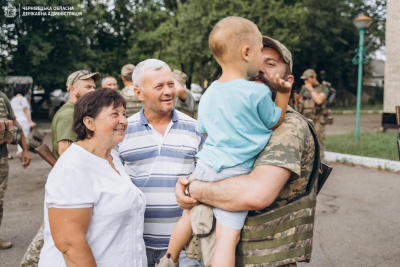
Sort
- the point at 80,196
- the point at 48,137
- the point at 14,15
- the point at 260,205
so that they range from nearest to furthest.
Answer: the point at 260,205
the point at 80,196
the point at 48,137
the point at 14,15

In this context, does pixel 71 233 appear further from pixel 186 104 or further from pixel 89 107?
pixel 186 104

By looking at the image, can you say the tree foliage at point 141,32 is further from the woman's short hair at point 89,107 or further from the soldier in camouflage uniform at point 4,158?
the woman's short hair at point 89,107

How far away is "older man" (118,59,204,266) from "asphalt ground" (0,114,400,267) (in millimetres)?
2485

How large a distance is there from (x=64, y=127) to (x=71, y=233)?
219 centimetres

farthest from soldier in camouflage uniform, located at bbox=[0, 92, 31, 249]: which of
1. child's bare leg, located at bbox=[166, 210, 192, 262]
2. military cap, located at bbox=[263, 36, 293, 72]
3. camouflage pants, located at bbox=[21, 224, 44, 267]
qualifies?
military cap, located at bbox=[263, 36, 293, 72]

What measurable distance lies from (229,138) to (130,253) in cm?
92

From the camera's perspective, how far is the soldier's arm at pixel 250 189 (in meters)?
1.72

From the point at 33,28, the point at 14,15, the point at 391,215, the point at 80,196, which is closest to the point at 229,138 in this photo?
the point at 80,196

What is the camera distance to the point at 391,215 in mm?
5957

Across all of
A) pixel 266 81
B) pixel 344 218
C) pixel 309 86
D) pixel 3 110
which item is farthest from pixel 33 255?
pixel 309 86

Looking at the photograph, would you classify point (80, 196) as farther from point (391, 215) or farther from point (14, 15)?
point (14, 15)

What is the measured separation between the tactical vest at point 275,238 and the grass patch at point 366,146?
8.95m

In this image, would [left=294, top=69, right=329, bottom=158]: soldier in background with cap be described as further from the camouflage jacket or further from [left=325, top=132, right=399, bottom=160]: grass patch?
[left=325, top=132, right=399, bottom=160]: grass patch

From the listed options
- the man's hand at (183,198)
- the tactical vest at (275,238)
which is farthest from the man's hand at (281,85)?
the man's hand at (183,198)
